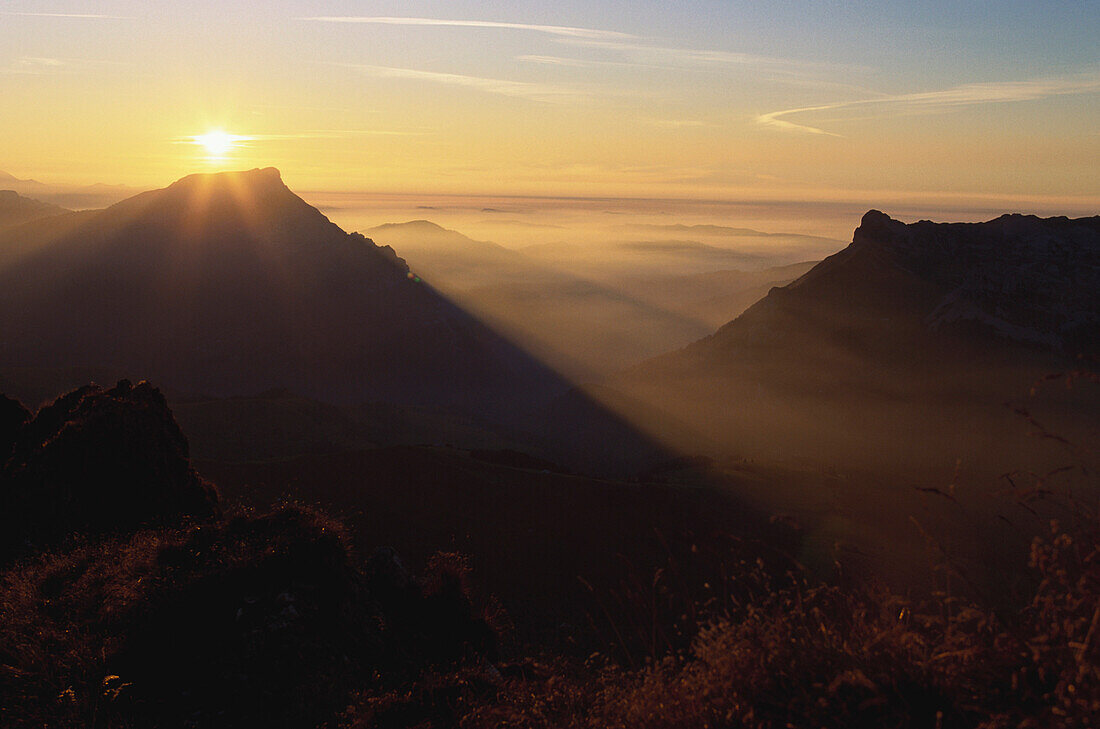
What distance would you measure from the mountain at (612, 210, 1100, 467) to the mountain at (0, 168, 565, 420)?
3489 cm

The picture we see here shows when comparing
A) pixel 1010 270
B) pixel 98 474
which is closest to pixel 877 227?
pixel 1010 270

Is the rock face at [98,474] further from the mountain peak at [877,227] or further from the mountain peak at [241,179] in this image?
Answer: the mountain peak at [241,179]

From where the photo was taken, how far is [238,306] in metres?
93.7

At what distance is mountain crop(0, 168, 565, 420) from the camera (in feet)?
282

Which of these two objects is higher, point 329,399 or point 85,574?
point 85,574

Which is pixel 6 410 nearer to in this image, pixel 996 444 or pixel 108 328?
→ pixel 996 444

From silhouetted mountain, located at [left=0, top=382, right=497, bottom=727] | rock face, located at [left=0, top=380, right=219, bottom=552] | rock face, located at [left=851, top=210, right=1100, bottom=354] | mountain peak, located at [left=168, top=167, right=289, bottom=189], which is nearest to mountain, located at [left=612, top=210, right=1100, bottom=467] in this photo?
rock face, located at [left=851, top=210, right=1100, bottom=354]

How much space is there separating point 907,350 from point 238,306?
78491 millimetres

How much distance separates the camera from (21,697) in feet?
15.5

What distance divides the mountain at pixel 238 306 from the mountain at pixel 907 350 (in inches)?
1374

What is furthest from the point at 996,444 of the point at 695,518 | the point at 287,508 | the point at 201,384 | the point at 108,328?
the point at 108,328

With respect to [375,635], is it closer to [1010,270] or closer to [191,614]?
[191,614]

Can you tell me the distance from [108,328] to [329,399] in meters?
28.6

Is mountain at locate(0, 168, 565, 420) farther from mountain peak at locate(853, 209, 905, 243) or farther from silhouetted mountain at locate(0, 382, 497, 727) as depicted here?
silhouetted mountain at locate(0, 382, 497, 727)
